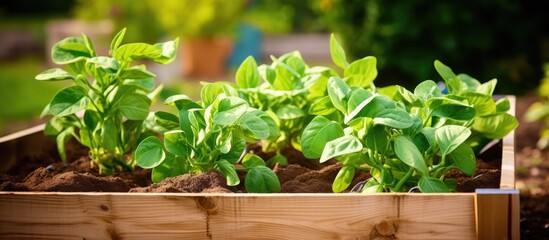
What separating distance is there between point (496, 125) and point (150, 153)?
971mm

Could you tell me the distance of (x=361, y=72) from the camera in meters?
2.17

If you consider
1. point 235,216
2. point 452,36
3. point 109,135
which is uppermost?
point 452,36

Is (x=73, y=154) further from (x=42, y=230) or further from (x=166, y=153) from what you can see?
(x=42, y=230)

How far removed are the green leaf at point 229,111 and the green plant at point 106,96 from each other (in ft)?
0.91

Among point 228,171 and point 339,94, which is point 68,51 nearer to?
point 228,171

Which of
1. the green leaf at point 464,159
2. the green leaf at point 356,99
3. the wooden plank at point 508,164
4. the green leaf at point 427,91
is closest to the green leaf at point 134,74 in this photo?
the green leaf at point 356,99

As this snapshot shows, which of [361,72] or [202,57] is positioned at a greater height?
[202,57]

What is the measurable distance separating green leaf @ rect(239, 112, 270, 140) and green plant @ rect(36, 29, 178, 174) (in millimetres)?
308

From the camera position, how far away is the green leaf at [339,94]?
1.76 metres

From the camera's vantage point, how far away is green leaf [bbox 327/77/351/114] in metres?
1.76

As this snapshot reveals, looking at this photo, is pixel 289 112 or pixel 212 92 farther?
pixel 289 112

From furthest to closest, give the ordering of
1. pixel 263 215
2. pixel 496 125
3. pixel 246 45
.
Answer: pixel 246 45
pixel 496 125
pixel 263 215

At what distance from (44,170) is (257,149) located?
0.70 meters

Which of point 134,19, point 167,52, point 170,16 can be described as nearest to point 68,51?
point 167,52
